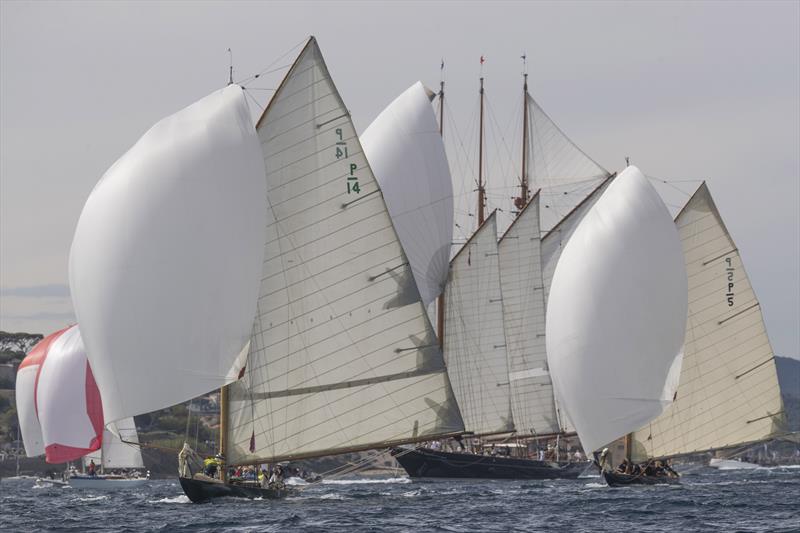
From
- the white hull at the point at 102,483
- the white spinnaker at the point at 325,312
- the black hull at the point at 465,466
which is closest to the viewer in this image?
the white spinnaker at the point at 325,312

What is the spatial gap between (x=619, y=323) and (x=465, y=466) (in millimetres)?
29677

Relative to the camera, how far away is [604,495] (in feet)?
214

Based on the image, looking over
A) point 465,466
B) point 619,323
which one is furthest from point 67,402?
point 619,323

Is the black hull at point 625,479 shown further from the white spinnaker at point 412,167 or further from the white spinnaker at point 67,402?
the white spinnaker at point 67,402

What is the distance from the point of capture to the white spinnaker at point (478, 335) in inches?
3501

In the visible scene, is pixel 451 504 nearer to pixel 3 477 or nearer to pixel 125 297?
pixel 125 297

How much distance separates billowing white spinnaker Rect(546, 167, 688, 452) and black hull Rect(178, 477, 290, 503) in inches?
684

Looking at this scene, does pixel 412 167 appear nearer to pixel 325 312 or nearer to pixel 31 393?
pixel 325 312

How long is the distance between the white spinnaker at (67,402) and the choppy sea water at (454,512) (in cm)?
3310

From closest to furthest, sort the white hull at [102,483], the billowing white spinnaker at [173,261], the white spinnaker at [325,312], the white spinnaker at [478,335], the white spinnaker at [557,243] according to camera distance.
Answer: the billowing white spinnaker at [173,261]
the white spinnaker at [325,312]
the white spinnaker at [478,335]
the white spinnaker at [557,243]
the white hull at [102,483]

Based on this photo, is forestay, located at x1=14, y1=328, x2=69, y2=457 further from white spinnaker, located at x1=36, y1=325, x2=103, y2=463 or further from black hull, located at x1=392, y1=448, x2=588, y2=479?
black hull, located at x1=392, y1=448, x2=588, y2=479

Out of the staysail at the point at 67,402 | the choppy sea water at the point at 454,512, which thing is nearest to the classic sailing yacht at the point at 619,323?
the choppy sea water at the point at 454,512

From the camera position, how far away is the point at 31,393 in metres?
112

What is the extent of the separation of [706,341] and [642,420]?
28.3 feet
